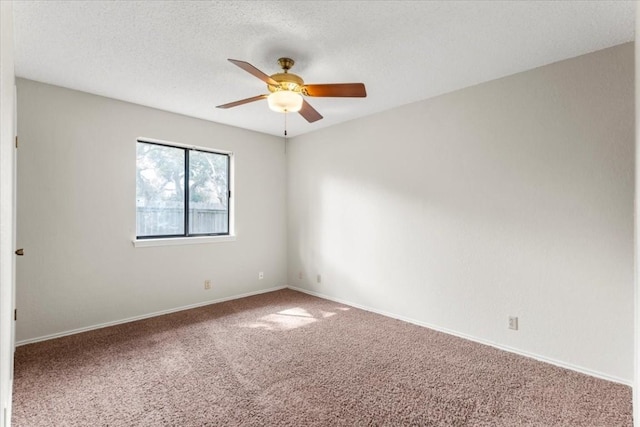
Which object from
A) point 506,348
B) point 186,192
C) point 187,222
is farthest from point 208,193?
point 506,348

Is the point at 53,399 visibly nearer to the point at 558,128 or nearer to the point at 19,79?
the point at 19,79

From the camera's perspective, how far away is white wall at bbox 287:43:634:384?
7.66 ft

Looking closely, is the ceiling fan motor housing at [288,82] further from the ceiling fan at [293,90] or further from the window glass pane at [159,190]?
the window glass pane at [159,190]

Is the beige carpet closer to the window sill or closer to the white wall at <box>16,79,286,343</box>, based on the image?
the white wall at <box>16,79,286,343</box>

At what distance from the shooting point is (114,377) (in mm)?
2338

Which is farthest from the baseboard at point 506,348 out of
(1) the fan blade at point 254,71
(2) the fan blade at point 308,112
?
(1) the fan blade at point 254,71

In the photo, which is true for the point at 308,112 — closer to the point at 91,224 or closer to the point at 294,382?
the point at 294,382

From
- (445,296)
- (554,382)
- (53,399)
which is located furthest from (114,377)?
(554,382)

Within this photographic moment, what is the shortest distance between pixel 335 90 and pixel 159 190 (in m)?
2.66

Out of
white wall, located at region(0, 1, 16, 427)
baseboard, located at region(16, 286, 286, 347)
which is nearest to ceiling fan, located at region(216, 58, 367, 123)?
white wall, located at region(0, 1, 16, 427)

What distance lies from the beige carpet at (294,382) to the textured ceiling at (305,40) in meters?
2.42

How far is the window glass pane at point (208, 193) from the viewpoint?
422 cm

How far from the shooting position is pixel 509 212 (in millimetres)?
2826

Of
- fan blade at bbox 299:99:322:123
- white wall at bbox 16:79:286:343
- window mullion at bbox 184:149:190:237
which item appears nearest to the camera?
fan blade at bbox 299:99:322:123
